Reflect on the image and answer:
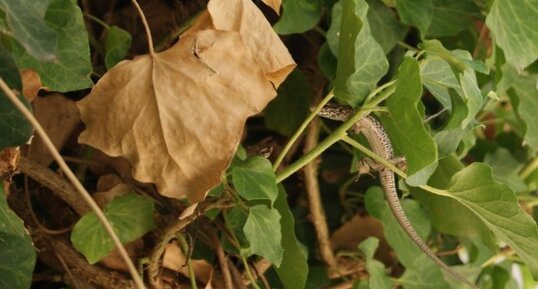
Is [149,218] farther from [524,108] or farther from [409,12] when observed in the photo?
[524,108]

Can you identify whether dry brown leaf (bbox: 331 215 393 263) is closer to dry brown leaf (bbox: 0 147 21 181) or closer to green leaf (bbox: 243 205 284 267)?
green leaf (bbox: 243 205 284 267)

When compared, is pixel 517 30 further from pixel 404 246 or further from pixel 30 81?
pixel 30 81

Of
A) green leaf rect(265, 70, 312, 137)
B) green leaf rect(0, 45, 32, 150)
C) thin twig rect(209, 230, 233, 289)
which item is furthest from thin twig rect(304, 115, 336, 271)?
green leaf rect(0, 45, 32, 150)

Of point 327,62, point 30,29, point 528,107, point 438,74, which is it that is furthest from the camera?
point 528,107

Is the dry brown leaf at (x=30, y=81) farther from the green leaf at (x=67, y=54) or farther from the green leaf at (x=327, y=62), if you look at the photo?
the green leaf at (x=327, y=62)

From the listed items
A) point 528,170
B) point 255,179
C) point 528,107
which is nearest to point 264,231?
point 255,179

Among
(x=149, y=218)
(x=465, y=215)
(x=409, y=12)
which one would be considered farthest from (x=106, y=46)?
(x=465, y=215)
